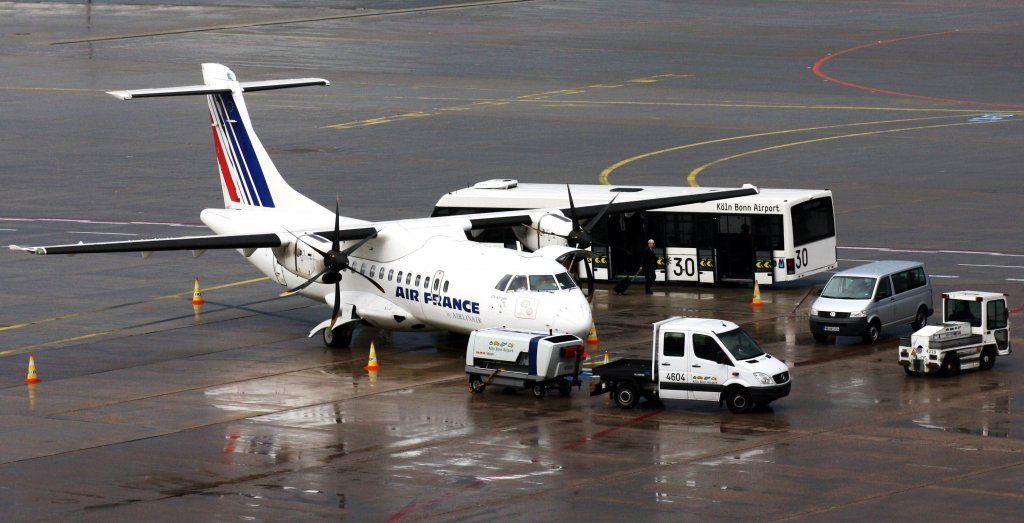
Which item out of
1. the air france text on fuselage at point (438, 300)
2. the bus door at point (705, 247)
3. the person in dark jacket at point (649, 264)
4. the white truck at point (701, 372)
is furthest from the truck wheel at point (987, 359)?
the person in dark jacket at point (649, 264)

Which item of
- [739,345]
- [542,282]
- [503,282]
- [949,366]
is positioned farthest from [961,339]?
[503,282]

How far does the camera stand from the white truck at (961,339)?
37.9m

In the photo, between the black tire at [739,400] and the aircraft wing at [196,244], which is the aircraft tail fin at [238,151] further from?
the black tire at [739,400]

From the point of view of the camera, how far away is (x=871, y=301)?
4228 cm

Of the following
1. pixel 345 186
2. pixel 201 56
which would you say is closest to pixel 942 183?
pixel 345 186

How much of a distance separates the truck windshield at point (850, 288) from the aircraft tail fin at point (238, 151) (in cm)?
1595

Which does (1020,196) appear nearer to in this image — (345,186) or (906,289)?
(906,289)

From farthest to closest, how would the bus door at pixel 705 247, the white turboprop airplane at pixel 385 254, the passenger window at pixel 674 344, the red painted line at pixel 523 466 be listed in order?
1. the bus door at pixel 705 247
2. the white turboprop airplane at pixel 385 254
3. the passenger window at pixel 674 344
4. the red painted line at pixel 523 466

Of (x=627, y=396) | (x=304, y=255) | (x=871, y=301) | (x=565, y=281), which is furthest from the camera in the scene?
(x=304, y=255)

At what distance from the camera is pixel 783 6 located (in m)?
128

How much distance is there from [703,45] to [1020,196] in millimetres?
47447

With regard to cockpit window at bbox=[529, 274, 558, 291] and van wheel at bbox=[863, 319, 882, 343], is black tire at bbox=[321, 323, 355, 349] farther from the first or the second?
van wheel at bbox=[863, 319, 882, 343]

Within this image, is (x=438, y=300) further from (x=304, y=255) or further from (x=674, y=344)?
(x=674, y=344)

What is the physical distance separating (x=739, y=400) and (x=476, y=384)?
640 cm
